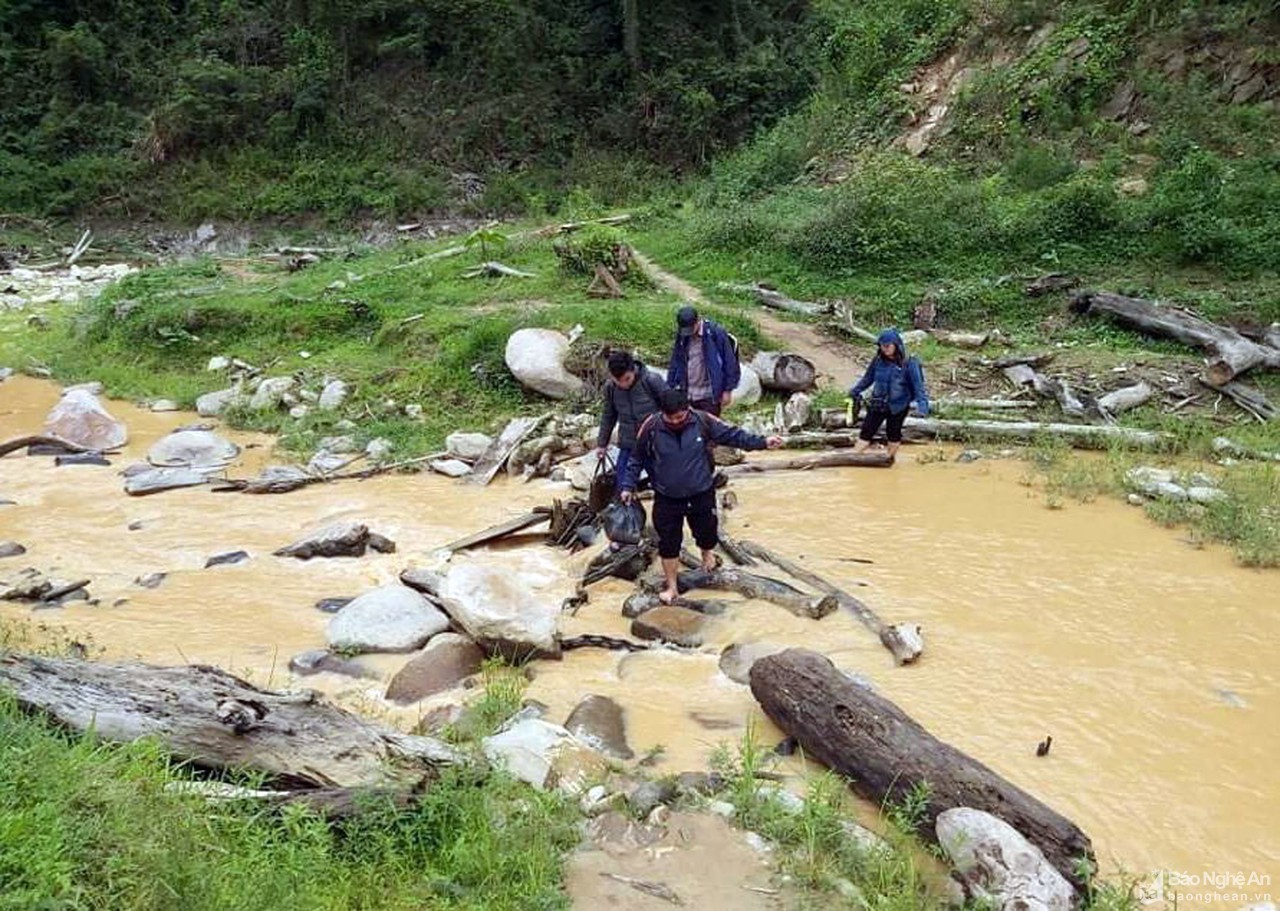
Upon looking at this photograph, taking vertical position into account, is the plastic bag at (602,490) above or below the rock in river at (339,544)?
above

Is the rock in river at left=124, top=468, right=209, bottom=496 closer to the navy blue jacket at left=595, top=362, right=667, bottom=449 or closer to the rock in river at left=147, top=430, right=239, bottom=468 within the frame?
the rock in river at left=147, top=430, right=239, bottom=468

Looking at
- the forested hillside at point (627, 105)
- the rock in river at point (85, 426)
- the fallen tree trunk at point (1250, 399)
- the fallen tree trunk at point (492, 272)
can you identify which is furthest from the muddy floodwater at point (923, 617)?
the forested hillside at point (627, 105)

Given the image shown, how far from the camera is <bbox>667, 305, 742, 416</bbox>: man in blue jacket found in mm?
8016

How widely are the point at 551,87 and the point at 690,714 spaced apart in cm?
3181

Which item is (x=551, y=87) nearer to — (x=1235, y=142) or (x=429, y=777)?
(x=1235, y=142)

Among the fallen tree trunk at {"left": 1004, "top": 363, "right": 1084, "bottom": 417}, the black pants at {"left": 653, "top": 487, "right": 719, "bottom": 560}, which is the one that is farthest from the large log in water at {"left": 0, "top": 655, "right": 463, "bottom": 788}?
the fallen tree trunk at {"left": 1004, "top": 363, "right": 1084, "bottom": 417}

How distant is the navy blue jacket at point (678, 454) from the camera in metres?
6.45

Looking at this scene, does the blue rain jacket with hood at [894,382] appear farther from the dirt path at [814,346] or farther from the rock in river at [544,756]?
the rock in river at [544,756]

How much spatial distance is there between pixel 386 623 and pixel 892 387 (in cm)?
554

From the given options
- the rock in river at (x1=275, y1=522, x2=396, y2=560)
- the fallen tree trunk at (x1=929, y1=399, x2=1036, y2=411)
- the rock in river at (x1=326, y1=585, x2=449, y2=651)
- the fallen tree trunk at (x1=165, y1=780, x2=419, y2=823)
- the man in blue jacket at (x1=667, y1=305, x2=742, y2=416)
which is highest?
the man in blue jacket at (x1=667, y1=305, x2=742, y2=416)

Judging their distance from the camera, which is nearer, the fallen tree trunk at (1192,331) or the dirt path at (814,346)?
the fallen tree trunk at (1192,331)

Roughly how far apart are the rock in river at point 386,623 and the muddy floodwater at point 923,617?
0.43 ft

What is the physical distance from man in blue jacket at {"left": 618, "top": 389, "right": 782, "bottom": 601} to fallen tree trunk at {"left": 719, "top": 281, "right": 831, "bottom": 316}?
8030mm

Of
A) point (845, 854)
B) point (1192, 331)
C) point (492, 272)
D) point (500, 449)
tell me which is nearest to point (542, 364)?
point (500, 449)
